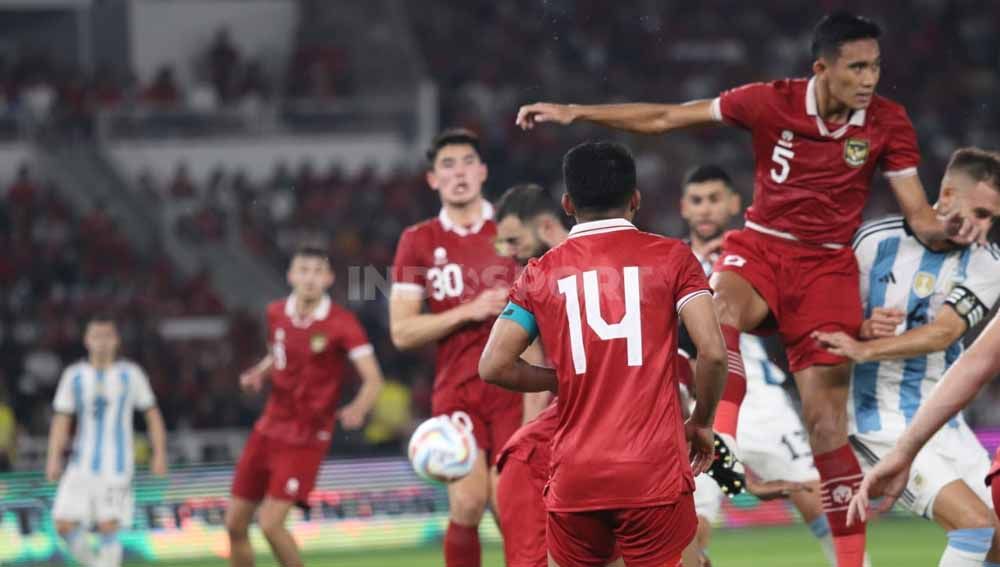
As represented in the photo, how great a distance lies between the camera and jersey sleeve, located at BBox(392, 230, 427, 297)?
7965 millimetres

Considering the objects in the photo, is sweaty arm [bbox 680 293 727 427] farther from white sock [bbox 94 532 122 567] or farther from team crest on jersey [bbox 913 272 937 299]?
white sock [bbox 94 532 122 567]

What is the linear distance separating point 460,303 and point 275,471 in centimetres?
231

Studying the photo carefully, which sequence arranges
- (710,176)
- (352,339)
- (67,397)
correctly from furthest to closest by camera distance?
(67,397)
(352,339)
(710,176)

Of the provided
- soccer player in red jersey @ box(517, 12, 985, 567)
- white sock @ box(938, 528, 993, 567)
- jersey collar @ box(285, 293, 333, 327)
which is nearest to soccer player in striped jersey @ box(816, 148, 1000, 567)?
white sock @ box(938, 528, 993, 567)

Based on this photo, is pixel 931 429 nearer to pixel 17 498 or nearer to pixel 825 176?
pixel 825 176

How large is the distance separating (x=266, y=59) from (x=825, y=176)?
797 inches

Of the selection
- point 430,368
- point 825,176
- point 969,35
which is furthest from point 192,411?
point 969,35

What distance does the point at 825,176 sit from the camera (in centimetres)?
675

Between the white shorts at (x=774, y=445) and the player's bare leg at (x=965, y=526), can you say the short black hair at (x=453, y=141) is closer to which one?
the white shorts at (x=774, y=445)

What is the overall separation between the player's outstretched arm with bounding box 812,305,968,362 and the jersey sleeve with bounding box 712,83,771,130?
1023mm

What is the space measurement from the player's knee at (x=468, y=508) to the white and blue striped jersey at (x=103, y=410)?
Answer: 454 cm

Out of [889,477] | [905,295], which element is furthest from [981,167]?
[889,477]

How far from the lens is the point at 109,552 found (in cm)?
1120

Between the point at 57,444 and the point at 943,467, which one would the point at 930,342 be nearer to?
the point at 943,467
